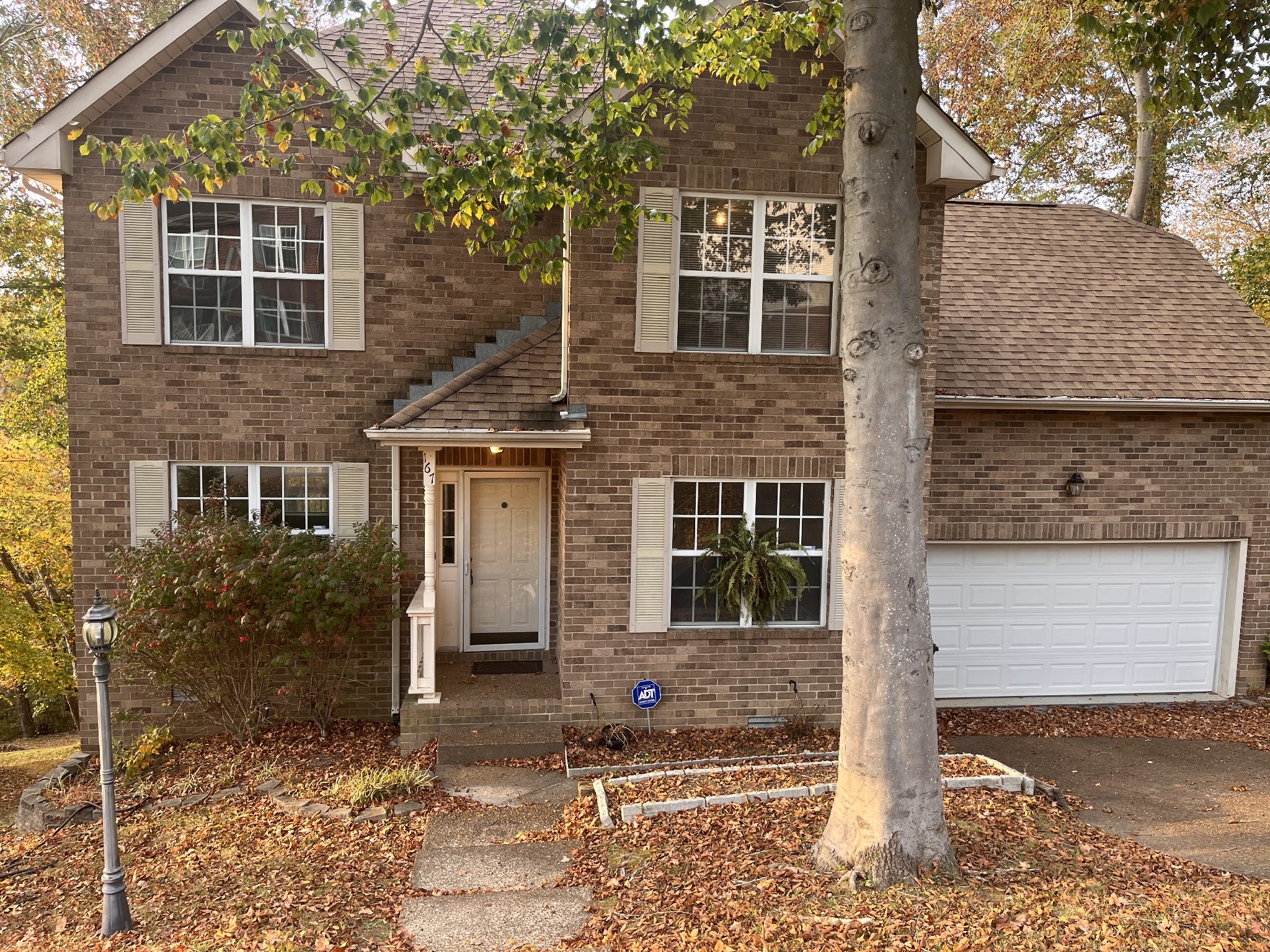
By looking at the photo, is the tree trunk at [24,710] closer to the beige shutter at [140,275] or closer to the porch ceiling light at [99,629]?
the beige shutter at [140,275]

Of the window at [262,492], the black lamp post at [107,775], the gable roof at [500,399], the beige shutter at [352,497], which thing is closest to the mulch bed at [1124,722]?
the gable roof at [500,399]

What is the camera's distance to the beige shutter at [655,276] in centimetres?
827

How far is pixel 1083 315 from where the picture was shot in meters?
11.0

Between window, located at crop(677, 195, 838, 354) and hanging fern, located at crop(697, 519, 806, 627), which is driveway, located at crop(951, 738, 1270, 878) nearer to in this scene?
hanging fern, located at crop(697, 519, 806, 627)

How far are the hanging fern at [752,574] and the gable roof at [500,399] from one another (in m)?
2.03

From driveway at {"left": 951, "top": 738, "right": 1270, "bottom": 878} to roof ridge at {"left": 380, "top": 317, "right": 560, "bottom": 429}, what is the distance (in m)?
6.33

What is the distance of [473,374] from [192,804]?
15.6 ft

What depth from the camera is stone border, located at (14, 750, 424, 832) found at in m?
7.08

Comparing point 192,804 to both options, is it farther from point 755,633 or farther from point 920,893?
point 920,893

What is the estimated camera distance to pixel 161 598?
775 cm

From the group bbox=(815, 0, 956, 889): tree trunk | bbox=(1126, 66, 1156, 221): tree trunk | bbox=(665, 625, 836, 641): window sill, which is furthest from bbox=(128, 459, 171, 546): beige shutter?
bbox=(1126, 66, 1156, 221): tree trunk

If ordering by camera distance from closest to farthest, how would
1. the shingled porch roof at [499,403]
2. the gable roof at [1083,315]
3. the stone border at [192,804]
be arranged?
the stone border at [192,804] < the shingled porch roof at [499,403] < the gable roof at [1083,315]

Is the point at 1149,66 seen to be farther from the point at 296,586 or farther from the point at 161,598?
the point at 161,598

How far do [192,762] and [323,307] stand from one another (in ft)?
16.1
